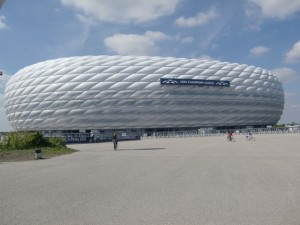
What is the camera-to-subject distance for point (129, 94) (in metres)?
77.1

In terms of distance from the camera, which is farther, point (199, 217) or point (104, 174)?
point (104, 174)

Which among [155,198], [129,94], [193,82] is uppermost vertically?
[193,82]

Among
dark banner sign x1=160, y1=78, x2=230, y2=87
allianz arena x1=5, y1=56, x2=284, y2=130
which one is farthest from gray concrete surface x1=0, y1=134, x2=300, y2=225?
dark banner sign x1=160, y1=78, x2=230, y2=87

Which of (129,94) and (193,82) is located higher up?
(193,82)

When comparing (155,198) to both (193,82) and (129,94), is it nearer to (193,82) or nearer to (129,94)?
(129,94)

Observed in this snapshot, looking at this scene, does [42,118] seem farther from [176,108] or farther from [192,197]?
[192,197]

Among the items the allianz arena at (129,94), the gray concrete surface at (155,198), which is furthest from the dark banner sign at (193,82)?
the gray concrete surface at (155,198)

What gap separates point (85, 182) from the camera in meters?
10.3

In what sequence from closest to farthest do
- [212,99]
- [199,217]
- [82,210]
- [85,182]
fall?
[199,217], [82,210], [85,182], [212,99]

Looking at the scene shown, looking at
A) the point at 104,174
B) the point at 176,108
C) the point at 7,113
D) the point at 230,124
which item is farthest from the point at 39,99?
the point at 104,174

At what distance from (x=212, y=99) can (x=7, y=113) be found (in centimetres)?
4933

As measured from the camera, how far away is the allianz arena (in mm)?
76375

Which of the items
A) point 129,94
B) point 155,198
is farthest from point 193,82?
point 155,198

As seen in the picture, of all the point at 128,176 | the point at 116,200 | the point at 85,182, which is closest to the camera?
the point at 116,200
